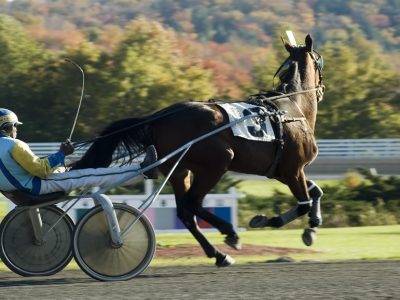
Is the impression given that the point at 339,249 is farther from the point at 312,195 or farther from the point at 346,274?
the point at 346,274

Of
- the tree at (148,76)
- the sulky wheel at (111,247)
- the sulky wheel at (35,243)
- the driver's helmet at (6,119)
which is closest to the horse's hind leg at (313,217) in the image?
the sulky wheel at (111,247)

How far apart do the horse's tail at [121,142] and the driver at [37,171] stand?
58 cm

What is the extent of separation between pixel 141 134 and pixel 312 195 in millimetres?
2133

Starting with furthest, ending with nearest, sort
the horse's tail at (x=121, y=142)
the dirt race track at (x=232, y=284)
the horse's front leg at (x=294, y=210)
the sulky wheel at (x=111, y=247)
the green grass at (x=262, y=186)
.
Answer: the green grass at (x=262, y=186)
the horse's front leg at (x=294, y=210)
the horse's tail at (x=121, y=142)
the sulky wheel at (x=111, y=247)
the dirt race track at (x=232, y=284)

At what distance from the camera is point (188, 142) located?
854 cm

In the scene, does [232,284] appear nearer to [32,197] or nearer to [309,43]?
[32,197]

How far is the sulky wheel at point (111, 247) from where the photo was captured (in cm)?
789

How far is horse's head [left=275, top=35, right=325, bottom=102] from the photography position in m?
10.1

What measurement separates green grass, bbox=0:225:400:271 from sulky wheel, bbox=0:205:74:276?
1310mm

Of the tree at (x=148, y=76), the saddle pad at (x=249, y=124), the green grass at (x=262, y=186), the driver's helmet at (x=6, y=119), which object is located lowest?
the tree at (x=148, y=76)

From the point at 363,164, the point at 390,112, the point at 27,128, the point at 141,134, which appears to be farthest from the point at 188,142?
the point at 390,112

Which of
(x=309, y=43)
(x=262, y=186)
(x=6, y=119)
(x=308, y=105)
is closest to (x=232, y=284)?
(x=6, y=119)

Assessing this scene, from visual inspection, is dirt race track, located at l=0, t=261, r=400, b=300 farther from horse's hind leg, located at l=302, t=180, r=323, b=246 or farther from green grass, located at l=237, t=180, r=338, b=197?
green grass, located at l=237, t=180, r=338, b=197

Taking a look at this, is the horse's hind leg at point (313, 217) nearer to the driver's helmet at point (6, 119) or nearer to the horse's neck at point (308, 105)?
the horse's neck at point (308, 105)
